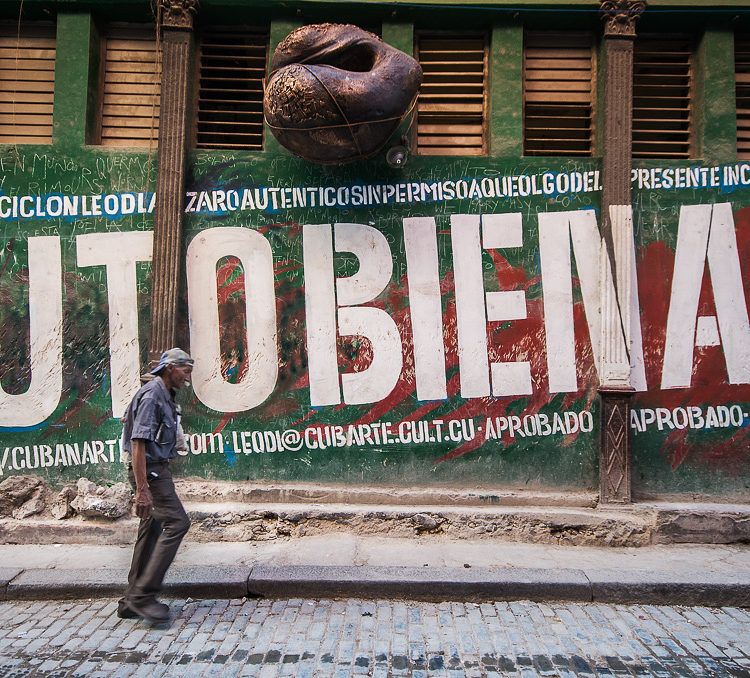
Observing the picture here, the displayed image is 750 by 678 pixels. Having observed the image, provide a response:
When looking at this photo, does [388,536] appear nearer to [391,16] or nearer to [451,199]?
[451,199]

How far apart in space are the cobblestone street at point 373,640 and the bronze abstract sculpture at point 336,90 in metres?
4.14

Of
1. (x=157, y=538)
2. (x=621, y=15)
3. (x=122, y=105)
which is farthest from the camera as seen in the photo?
(x=122, y=105)

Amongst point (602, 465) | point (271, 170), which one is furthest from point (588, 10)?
point (602, 465)

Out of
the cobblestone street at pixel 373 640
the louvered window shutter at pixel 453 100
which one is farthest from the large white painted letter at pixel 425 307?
the cobblestone street at pixel 373 640

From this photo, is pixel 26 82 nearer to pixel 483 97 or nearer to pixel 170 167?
pixel 170 167

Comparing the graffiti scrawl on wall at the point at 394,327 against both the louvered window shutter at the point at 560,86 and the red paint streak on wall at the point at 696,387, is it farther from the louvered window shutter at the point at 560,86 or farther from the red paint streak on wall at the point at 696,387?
the louvered window shutter at the point at 560,86

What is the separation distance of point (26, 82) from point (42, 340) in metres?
2.88

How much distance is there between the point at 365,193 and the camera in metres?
6.18

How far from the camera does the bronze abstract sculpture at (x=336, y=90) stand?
5348 mm

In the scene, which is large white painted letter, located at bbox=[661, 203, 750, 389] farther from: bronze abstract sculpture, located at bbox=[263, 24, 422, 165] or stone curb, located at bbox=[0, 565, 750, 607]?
bronze abstract sculpture, located at bbox=[263, 24, 422, 165]

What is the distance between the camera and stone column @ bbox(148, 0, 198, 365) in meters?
5.92

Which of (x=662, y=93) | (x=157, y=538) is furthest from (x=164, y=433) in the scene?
(x=662, y=93)

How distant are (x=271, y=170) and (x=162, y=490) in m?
3.56

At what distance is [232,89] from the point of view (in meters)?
6.44
